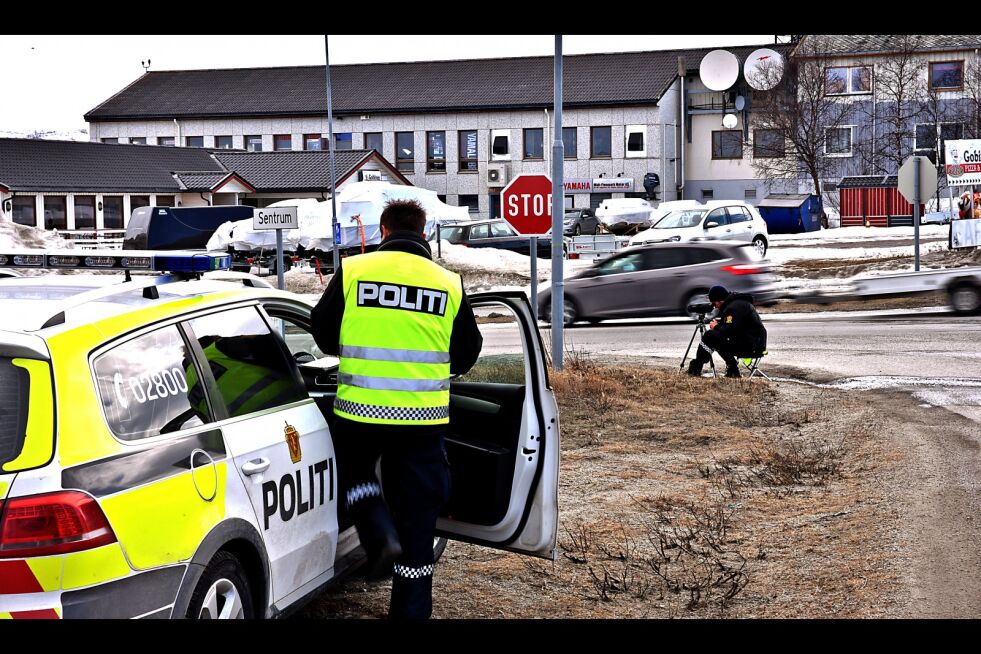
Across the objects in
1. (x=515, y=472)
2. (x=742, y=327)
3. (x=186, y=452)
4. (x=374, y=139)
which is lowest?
(x=515, y=472)

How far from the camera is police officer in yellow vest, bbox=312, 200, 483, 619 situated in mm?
4891

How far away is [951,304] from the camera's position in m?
21.5

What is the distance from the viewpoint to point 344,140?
70.0 metres

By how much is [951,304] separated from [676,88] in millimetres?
46484

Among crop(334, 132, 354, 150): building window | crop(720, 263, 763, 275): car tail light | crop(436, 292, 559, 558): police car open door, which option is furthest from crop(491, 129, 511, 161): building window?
crop(436, 292, 559, 558): police car open door

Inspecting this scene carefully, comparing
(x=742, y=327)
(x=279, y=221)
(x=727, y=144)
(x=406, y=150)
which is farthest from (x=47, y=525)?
(x=406, y=150)

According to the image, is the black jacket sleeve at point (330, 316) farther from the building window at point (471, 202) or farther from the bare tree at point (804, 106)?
the building window at point (471, 202)

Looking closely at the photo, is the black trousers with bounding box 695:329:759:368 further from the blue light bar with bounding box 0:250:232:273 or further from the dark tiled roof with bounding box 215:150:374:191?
the dark tiled roof with bounding box 215:150:374:191

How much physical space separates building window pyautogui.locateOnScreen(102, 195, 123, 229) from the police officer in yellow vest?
181 ft

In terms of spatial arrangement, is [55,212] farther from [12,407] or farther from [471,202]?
[12,407]

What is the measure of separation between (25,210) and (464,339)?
5366 cm

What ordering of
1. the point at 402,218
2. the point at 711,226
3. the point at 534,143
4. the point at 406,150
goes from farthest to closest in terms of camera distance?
the point at 406,150, the point at 534,143, the point at 711,226, the point at 402,218
